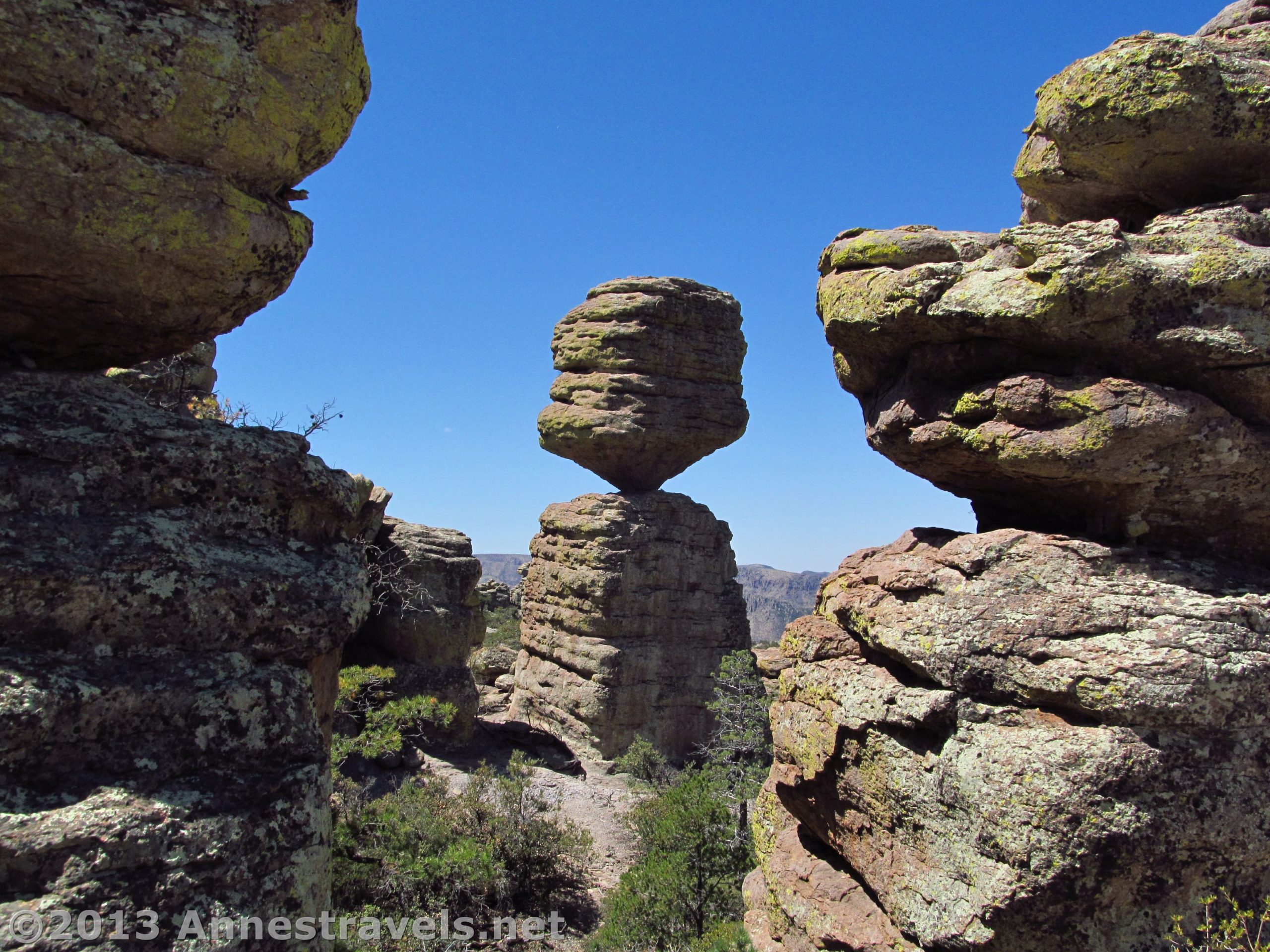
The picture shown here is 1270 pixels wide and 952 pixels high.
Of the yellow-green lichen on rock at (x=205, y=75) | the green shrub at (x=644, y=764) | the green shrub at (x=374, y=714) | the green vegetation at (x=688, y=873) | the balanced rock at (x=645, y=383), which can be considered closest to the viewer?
the yellow-green lichen on rock at (x=205, y=75)

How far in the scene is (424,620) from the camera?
1788 centimetres

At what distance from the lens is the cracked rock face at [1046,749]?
16.7 feet

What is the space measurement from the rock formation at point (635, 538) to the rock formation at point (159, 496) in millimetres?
15959

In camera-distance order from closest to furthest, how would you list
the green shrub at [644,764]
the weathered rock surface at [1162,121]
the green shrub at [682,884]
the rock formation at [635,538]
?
the weathered rock surface at [1162,121] → the green shrub at [682,884] → the green shrub at [644,764] → the rock formation at [635,538]

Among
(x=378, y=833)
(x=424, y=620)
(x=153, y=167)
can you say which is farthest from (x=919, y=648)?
(x=424, y=620)

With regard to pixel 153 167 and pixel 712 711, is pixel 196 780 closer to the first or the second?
pixel 153 167

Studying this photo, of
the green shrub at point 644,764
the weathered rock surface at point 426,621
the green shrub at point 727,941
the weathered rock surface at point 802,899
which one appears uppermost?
the weathered rock surface at point 426,621

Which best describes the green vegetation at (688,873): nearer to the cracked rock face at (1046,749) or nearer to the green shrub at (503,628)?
the cracked rock face at (1046,749)

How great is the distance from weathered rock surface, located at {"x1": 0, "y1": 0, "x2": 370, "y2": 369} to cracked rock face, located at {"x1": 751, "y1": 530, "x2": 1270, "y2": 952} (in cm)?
497

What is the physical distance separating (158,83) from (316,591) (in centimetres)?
257

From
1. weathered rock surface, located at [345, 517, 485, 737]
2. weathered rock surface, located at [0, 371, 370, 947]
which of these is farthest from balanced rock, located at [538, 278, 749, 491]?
weathered rock surface, located at [0, 371, 370, 947]

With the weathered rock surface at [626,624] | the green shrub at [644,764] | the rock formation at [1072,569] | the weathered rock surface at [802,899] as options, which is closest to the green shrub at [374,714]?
the weathered rock surface at [626,624]

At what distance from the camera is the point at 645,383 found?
21.1m

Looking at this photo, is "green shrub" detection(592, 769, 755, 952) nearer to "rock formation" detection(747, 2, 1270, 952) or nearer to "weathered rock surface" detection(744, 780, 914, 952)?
"weathered rock surface" detection(744, 780, 914, 952)
